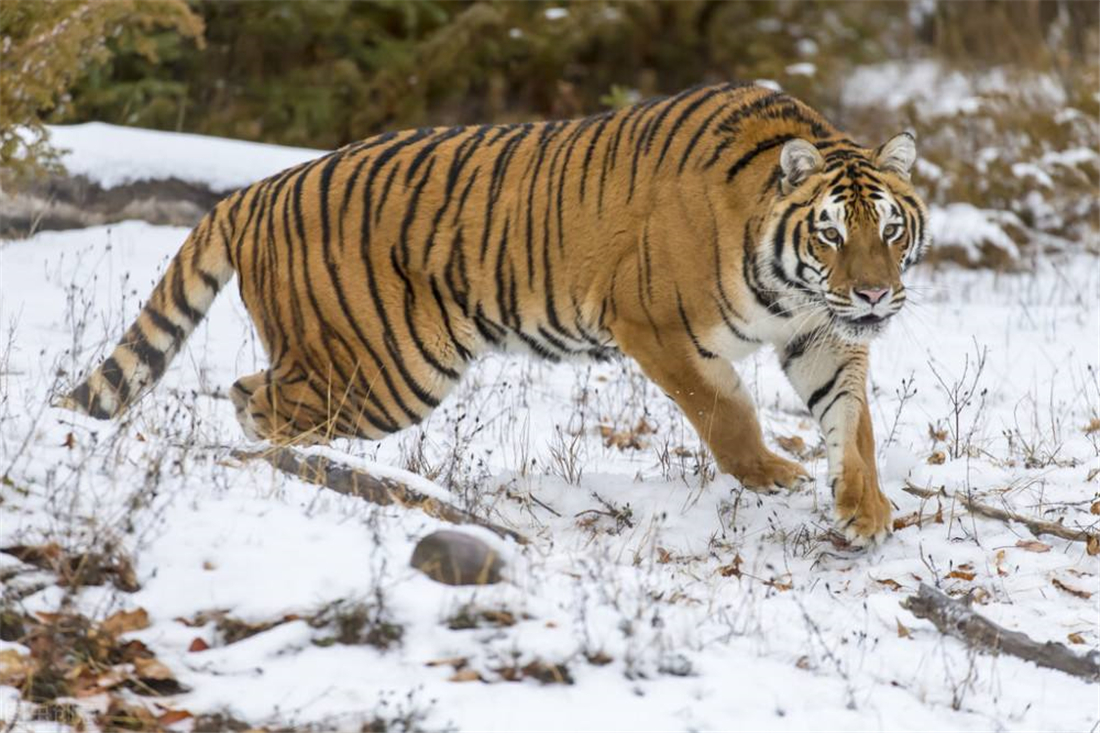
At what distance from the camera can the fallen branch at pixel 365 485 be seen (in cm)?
495

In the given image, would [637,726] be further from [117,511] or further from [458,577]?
[117,511]

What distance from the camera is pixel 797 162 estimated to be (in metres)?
5.65

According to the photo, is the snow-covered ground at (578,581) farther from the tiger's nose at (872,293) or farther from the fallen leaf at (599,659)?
the tiger's nose at (872,293)

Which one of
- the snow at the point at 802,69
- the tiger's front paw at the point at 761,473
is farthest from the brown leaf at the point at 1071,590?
the snow at the point at 802,69

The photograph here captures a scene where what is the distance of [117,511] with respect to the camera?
4.35m

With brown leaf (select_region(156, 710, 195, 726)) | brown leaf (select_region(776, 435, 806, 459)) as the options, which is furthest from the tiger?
brown leaf (select_region(156, 710, 195, 726))

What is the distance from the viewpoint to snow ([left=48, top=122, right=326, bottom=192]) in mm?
9438

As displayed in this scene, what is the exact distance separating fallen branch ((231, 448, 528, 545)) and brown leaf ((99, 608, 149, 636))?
34.9 inches

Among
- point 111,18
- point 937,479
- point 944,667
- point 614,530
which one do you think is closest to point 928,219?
point 937,479

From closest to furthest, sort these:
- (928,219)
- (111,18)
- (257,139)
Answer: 1. (928,219)
2. (111,18)
3. (257,139)

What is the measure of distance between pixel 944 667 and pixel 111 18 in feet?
19.3

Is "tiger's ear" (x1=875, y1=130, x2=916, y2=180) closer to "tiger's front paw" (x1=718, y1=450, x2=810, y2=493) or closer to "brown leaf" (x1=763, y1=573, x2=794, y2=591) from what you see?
"tiger's front paw" (x1=718, y1=450, x2=810, y2=493)

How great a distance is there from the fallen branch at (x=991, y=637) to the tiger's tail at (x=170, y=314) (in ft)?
10.2

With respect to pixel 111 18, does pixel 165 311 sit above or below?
below
